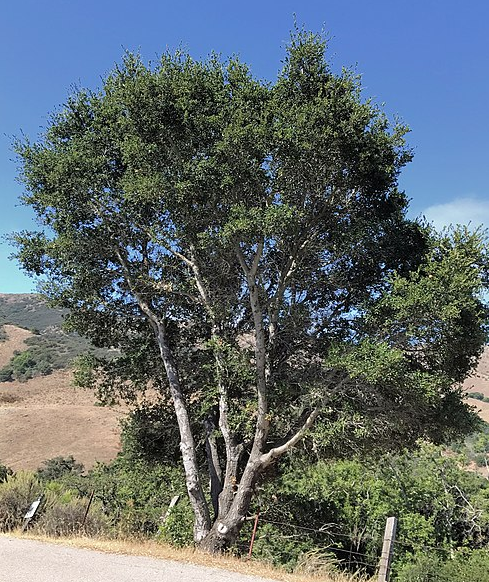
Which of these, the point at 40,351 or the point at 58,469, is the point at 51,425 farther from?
the point at 40,351

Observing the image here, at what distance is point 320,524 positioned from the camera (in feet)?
47.1

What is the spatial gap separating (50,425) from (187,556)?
144 ft

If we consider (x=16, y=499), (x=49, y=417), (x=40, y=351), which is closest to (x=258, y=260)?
(x=16, y=499)

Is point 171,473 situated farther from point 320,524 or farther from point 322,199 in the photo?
point 322,199

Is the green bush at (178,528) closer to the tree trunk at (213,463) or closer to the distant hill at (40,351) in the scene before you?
the tree trunk at (213,463)

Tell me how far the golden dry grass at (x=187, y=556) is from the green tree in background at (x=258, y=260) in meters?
0.85

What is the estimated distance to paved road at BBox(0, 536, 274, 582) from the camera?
629 centimetres


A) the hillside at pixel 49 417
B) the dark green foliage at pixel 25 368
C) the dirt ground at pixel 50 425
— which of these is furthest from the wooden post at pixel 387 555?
the dark green foliage at pixel 25 368

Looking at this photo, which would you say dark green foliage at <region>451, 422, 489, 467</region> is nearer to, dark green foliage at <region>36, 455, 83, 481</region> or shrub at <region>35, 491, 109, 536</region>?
shrub at <region>35, 491, 109, 536</region>

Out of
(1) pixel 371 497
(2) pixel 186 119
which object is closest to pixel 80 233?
(2) pixel 186 119

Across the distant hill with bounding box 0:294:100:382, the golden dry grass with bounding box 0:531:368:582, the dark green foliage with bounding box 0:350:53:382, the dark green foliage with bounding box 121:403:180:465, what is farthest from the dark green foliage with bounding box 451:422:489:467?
the dark green foliage with bounding box 0:350:53:382

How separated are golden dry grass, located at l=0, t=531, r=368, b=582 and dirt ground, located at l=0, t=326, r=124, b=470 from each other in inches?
949

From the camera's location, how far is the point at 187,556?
8.60 metres

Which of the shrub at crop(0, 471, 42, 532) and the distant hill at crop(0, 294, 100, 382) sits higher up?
the distant hill at crop(0, 294, 100, 382)
